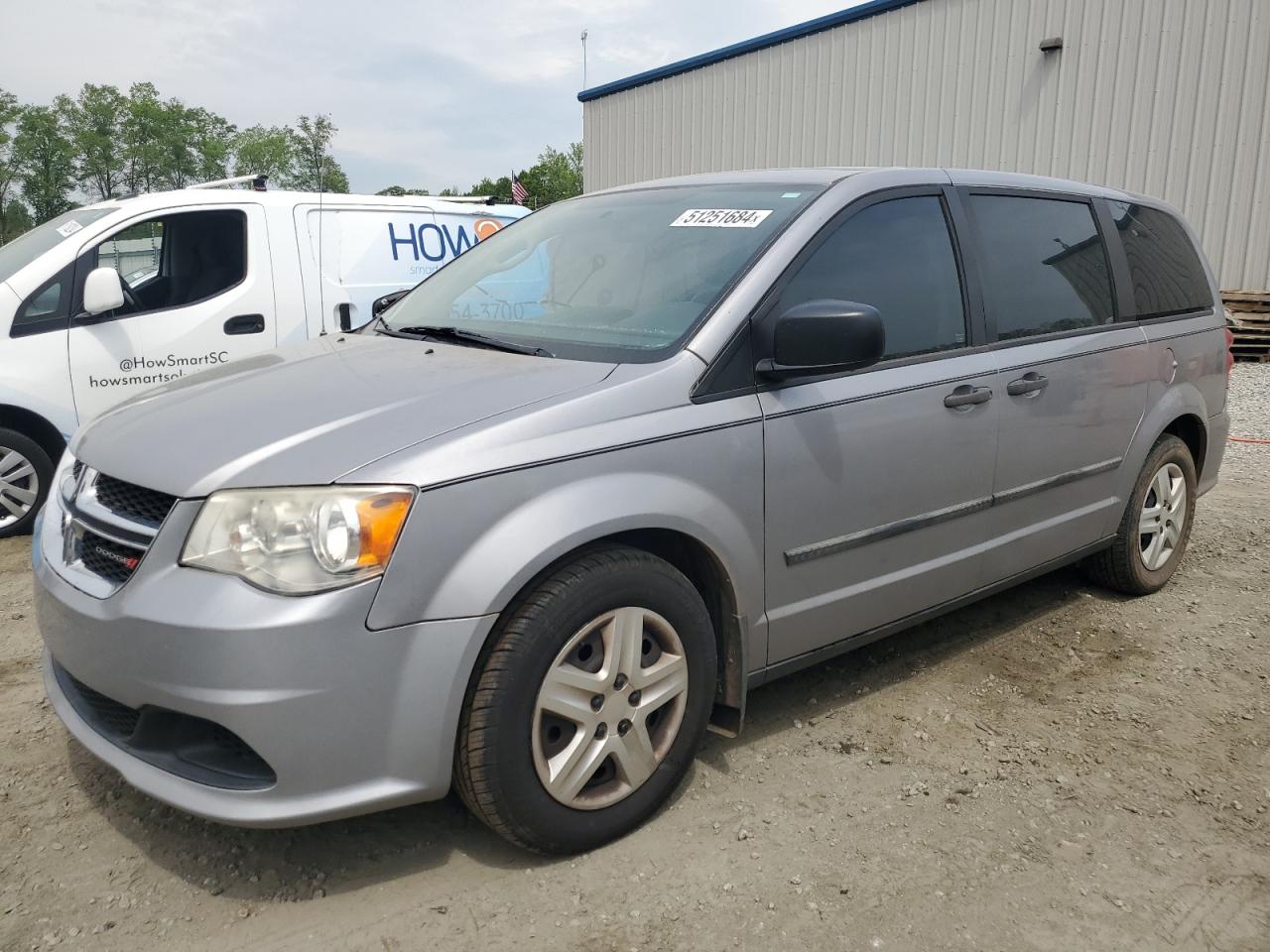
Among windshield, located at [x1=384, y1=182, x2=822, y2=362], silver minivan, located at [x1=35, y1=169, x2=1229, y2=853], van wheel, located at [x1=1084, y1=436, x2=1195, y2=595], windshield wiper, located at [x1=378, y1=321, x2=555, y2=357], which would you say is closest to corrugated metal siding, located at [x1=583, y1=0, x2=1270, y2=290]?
van wheel, located at [x1=1084, y1=436, x2=1195, y2=595]

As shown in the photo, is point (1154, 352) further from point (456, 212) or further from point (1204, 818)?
point (456, 212)

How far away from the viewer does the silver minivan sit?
7.02ft

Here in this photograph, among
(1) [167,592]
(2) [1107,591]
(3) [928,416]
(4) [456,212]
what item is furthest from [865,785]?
(4) [456,212]

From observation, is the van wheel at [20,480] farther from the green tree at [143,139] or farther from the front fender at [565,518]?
the green tree at [143,139]

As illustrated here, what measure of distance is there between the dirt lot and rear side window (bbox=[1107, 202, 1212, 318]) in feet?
5.30

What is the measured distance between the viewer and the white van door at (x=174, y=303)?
5645 millimetres

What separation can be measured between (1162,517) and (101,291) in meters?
5.41

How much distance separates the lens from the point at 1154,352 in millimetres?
4160

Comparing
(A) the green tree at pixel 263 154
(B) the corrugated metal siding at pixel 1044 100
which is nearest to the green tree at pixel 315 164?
(A) the green tree at pixel 263 154

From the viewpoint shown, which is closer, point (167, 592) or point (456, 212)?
point (167, 592)

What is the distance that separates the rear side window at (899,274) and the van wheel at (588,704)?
99 centimetres

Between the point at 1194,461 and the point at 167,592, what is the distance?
4.40 meters

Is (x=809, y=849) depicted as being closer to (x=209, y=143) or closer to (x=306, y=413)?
(x=306, y=413)

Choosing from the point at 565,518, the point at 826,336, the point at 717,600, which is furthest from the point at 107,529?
the point at 826,336
